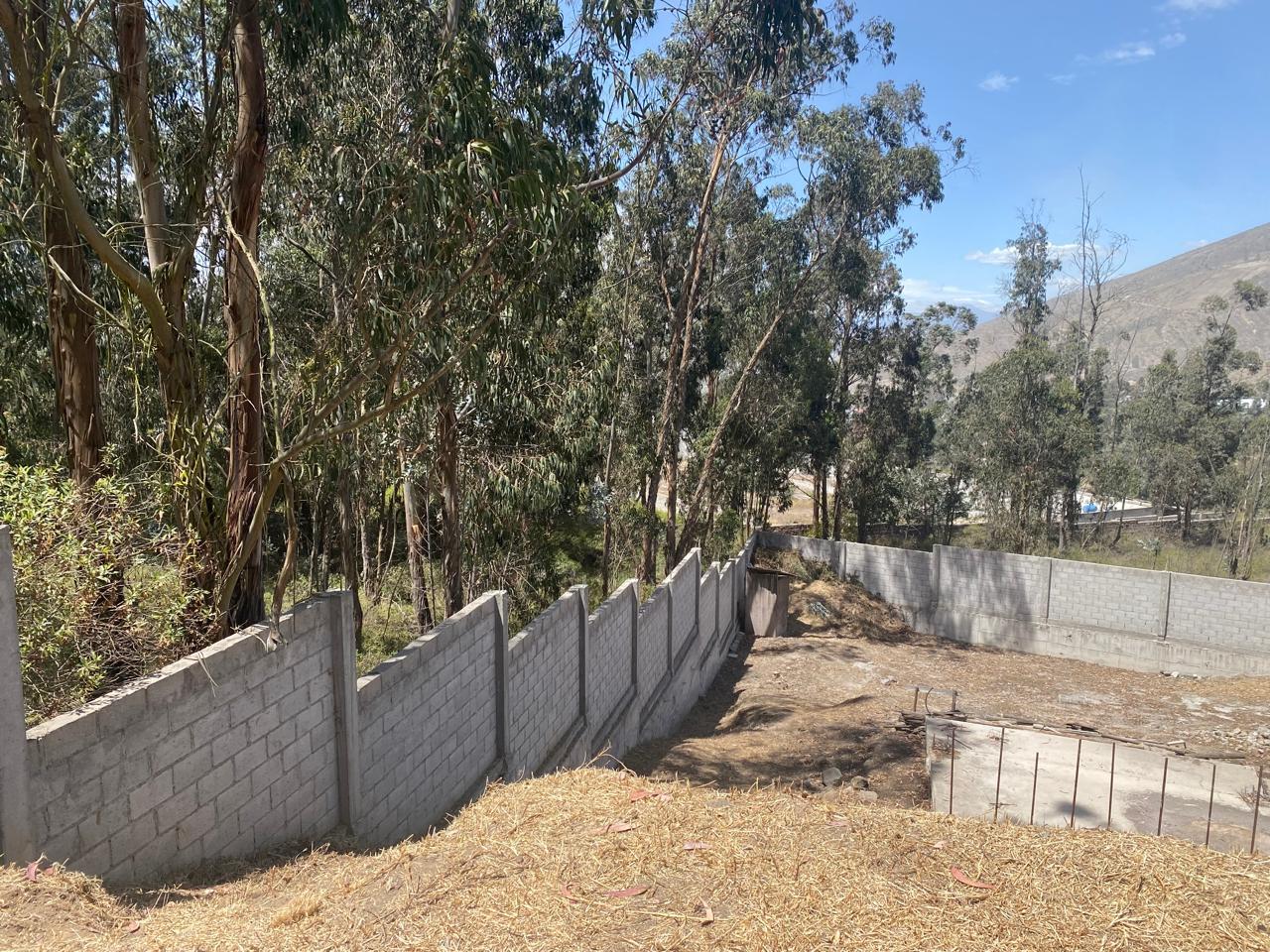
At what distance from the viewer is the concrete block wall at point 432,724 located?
5.52 metres

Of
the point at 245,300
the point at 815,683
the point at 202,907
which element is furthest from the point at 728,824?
the point at 815,683

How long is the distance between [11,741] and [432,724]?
3.27 metres

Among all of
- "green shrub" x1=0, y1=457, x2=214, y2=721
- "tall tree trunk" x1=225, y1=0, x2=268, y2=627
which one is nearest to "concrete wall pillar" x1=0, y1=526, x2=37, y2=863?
"green shrub" x1=0, y1=457, x2=214, y2=721

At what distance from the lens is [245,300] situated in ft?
18.4

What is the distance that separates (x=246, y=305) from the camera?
5.62 metres

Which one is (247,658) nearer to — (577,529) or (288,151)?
(288,151)

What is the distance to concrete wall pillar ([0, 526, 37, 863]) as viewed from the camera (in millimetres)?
3098

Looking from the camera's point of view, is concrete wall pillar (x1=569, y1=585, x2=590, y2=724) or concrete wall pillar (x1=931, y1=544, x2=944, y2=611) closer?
concrete wall pillar (x1=569, y1=585, x2=590, y2=724)

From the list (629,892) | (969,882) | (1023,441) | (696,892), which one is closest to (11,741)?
(629,892)

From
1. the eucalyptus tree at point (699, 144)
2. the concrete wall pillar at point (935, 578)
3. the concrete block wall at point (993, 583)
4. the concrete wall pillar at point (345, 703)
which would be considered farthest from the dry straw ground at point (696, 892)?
the concrete wall pillar at point (935, 578)

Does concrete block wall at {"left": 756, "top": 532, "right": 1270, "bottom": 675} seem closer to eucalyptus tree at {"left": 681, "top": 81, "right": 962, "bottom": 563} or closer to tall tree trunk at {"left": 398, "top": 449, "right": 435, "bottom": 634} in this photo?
eucalyptus tree at {"left": 681, "top": 81, "right": 962, "bottom": 563}

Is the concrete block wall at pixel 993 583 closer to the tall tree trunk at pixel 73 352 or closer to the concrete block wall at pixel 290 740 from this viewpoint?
the concrete block wall at pixel 290 740

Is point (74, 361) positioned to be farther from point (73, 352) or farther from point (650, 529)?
point (650, 529)

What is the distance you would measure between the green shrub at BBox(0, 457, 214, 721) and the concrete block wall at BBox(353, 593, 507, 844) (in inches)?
48.2
